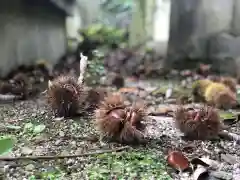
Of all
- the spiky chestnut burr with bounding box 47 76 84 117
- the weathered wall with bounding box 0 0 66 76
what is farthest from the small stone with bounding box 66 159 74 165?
the weathered wall with bounding box 0 0 66 76

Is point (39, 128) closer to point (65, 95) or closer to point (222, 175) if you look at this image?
point (65, 95)

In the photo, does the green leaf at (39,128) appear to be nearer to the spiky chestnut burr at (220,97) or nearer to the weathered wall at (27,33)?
the spiky chestnut burr at (220,97)

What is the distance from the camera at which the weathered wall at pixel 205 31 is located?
3.08 metres

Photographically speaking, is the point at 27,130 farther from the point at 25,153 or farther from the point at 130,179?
the point at 130,179

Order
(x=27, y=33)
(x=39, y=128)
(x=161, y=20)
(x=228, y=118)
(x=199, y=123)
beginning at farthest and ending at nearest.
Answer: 1. (x=161, y=20)
2. (x=27, y=33)
3. (x=228, y=118)
4. (x=39, y=128)
5. (x=199, y=123)

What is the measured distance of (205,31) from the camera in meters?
3.22

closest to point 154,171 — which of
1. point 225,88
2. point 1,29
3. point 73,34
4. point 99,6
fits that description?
A: point 225,88

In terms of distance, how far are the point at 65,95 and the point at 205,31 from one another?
2.16m

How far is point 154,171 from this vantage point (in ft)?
3.08

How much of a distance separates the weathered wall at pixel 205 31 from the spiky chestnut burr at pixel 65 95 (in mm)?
2028

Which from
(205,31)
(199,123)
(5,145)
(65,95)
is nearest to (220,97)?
(199,123)

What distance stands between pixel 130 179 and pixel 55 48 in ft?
11.2

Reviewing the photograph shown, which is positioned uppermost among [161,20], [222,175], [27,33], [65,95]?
[161,20]

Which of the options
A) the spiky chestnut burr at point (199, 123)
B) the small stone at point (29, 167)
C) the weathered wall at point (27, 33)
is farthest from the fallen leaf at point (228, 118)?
the weathered wall at point (27, 33)
